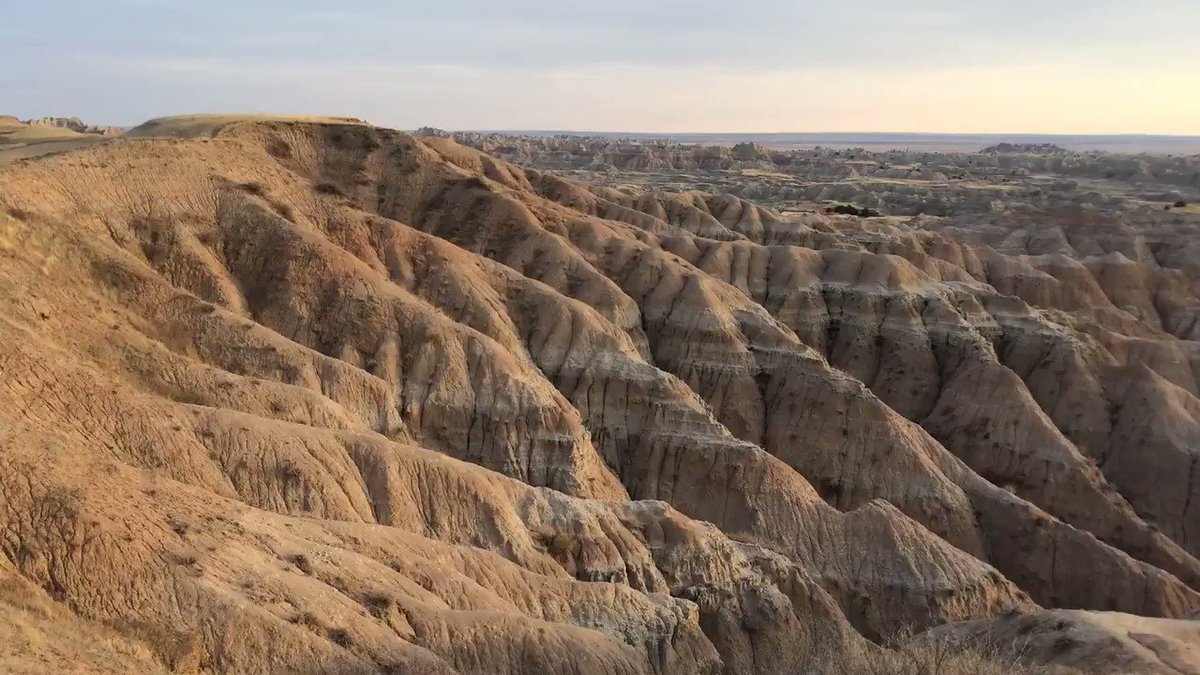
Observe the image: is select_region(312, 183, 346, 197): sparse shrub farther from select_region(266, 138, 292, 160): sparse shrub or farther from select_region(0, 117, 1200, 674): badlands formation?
select_region(266, 138, 292, 160): sparse shrub

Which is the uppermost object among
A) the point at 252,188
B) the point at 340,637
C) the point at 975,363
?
the point at 252,188

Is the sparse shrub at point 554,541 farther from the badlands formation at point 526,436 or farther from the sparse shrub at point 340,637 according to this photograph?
the sparse shrub at point 340,637

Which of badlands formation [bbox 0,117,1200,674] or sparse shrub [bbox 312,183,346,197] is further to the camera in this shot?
sparse shrub [bbox 312,183,346,197]

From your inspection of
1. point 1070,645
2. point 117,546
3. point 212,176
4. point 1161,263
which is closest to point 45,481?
point 117,546

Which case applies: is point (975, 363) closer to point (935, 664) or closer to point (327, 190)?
point (327, 190)

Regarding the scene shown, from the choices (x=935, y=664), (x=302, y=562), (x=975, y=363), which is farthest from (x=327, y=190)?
(x=935, y=664)

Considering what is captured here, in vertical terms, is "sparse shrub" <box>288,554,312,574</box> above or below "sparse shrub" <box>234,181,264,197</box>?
below

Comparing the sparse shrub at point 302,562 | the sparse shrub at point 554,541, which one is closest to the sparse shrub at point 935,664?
the sparse shrub at point 554,541

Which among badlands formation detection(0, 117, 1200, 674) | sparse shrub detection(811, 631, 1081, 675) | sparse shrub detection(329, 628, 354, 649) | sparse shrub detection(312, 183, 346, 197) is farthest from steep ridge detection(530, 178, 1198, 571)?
sparse shrub detection(329, 628, 354, 649)

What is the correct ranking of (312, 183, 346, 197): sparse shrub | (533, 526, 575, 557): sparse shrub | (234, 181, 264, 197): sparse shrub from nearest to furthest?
(533, 526, 575, 557): sparse shrub → (234, 181, 264, 197): sparse shrub → (312, 183, 346, 197): sparse shrub
